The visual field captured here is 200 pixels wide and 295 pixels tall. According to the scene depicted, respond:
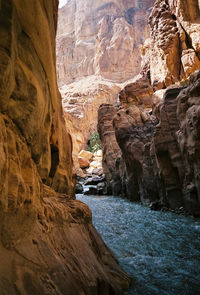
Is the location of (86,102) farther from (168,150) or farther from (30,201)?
(30,201)

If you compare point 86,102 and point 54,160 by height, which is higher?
point 86,102

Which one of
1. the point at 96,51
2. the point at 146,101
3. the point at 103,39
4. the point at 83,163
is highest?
the point at 103,39

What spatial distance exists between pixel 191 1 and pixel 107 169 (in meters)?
20.9

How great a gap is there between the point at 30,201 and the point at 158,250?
495 centimetres

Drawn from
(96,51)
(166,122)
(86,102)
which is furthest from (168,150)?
(96,51)

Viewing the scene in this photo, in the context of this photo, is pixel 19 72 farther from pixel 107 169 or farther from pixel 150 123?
pixel 107 169

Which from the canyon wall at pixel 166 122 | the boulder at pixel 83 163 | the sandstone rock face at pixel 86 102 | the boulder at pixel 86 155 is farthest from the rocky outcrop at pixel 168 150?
the sandstone rock face at pixel 86 102

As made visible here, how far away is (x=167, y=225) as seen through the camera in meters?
8.77

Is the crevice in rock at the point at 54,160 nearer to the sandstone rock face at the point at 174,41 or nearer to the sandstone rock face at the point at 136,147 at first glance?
the sandstone rock face at the point at 136,147

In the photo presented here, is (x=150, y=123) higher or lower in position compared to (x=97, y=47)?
lower

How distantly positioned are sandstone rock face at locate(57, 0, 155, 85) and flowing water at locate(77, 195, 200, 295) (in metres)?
60.6

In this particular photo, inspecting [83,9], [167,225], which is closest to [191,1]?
[167,225]

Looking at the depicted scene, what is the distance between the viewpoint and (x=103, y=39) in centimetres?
6756

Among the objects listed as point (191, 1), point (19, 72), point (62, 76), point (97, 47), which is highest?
point (97, 47)
